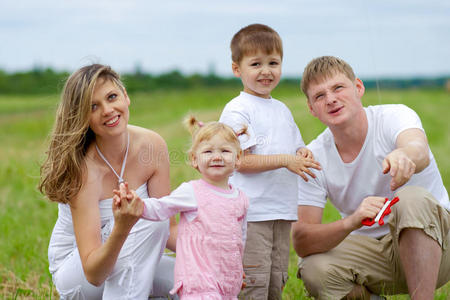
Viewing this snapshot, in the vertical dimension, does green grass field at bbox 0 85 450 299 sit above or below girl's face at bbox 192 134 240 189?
below

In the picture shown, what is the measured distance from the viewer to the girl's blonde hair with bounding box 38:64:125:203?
8.59ft

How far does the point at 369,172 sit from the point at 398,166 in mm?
626

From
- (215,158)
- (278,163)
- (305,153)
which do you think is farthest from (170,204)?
(305,153)

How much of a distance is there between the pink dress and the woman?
31cm

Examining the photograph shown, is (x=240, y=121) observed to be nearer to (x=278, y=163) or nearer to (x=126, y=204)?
(x=278, y=163)

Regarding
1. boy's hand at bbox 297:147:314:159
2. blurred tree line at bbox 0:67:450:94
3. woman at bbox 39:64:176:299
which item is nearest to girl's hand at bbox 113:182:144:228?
woman at bbox 39:64:176:299

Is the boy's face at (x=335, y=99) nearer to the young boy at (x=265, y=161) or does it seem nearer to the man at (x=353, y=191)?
the man at (x=353, y=191)

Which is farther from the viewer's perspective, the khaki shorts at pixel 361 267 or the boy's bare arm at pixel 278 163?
the khaki shorts at pixel 361 267

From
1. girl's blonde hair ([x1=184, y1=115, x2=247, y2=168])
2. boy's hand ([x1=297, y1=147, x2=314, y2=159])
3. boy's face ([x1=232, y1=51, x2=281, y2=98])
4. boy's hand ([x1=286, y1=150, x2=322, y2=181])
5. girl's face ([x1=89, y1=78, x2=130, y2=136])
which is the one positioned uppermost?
boy's face ([x1=232, y1=51, x2=281, y2=98])

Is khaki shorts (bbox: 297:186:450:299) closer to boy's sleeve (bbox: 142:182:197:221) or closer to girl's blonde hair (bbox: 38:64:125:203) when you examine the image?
boy's sleeve (bbox: 142:182:197:221)

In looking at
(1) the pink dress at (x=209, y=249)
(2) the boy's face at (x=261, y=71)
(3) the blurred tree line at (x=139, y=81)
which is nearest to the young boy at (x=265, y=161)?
(2) the boy's face at (x=261, y=71)

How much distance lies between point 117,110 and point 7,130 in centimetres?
1332

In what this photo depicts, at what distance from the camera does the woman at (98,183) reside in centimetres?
264

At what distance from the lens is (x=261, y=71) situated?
3.01m
